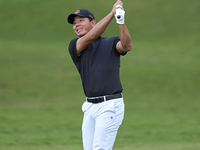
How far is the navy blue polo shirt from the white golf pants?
18 centimetres

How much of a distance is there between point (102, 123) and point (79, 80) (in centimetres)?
2415

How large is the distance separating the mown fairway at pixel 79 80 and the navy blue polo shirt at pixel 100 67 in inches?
272

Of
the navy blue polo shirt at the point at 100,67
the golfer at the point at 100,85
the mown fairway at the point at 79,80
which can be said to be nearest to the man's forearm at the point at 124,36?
the golfer at the point at 100,85

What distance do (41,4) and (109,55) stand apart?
46.0 metres

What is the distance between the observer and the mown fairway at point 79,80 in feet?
57.1

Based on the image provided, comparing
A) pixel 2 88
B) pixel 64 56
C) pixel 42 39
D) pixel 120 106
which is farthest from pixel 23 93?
pixel 120 106

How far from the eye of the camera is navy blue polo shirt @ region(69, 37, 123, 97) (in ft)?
20.4

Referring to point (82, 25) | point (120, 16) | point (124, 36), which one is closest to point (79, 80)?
point (82, 25)

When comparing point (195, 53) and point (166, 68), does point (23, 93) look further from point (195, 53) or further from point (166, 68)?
point (195, 53)

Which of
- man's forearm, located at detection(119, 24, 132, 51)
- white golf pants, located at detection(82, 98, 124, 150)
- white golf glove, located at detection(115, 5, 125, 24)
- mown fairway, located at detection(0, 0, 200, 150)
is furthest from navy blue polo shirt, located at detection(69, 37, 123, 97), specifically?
mown fairway, located at detection(0, 0, 200, 150)

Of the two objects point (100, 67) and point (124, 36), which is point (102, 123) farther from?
point (124, 36)

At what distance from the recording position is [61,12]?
49.2 m

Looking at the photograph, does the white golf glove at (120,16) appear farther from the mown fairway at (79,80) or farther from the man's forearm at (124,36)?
the mown fairway at (79,80)

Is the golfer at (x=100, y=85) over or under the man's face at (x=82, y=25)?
under
